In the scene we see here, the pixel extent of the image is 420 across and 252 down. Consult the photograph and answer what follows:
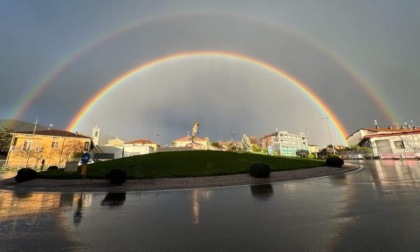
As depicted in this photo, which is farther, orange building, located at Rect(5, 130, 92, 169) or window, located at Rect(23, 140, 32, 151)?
window, located at Rect(23, 140, 32, 151)

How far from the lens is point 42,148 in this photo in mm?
63312

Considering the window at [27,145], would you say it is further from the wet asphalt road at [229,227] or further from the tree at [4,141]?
the wet asphalt road at [229,227]

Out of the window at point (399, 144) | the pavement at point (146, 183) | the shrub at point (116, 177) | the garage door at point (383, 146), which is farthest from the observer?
the garage door at point (383, 146)

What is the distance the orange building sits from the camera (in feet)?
200

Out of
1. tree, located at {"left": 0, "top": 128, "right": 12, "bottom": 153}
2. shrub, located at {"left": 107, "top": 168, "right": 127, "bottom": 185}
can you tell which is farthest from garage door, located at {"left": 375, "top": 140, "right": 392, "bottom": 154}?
tree, located at {"left": 0, "top": 128, "right": 12, "bottom": 153}

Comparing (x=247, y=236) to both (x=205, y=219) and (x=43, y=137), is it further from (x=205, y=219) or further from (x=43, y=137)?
(x=43, y=137)

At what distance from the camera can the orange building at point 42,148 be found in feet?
200

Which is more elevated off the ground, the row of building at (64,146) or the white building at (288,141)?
the white building at (288,141)

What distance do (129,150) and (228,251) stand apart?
91.3m

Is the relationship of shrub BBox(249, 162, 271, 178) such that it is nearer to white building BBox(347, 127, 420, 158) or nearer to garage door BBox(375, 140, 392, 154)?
white building BBox(347, 127, 420, 158)

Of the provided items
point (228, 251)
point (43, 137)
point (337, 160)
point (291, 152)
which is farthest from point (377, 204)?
point (291, 152)

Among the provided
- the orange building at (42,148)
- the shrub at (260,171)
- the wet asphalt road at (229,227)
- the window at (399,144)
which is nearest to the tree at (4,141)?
the orange building at (42,148)

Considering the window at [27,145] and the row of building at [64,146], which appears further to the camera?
the window at [27,145]

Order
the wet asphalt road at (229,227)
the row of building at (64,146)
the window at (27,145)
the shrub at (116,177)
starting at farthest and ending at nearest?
the window at (27,145) → the row of building at (64,146) → the shrub at (116,177) → the wet asphalt road at (229,227)
